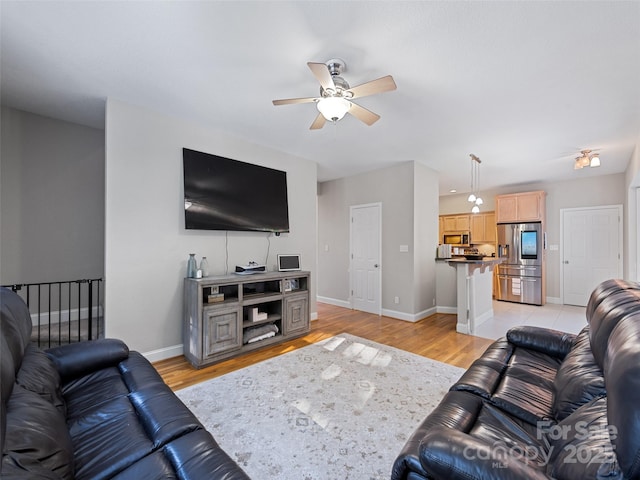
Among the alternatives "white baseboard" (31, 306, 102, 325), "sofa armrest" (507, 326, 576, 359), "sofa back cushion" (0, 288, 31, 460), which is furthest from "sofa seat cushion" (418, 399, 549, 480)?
"white baseboard" (31, 306, 102, 325)

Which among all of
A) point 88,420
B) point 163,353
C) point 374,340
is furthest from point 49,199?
point 374,340

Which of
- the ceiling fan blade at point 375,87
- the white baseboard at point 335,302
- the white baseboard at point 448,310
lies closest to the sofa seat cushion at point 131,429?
the ceiling fan blade at point 375,87

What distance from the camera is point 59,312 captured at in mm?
2836

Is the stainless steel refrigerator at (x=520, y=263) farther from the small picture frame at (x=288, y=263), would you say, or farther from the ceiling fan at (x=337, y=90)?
the ceiling fan at (x=337, y=90)

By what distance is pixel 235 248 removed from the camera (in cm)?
375

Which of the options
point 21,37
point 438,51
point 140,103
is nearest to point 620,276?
point 438,51

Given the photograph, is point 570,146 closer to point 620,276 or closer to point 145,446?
point 620,276

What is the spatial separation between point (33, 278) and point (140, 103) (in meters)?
2.40

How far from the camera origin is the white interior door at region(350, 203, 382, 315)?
5238mm

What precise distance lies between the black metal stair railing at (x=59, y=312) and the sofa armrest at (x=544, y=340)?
3.88 meters

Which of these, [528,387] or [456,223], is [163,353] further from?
[456,223]

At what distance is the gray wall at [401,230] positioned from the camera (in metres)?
4.77

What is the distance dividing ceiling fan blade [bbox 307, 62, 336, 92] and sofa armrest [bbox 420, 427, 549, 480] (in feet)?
6.81

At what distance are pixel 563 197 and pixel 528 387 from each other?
616 cm
